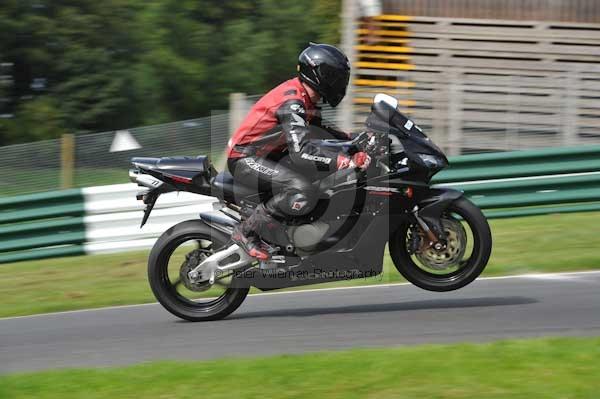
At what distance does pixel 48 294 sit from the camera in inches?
383

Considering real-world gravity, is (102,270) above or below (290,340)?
below

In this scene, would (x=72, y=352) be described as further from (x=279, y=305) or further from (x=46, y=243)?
(x=46, y=243)

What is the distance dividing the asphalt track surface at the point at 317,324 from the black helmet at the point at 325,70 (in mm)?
1654

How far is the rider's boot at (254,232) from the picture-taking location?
24.1 ft

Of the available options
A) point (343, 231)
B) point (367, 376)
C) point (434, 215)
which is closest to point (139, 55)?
point (343, 231)

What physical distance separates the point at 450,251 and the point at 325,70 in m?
1.54

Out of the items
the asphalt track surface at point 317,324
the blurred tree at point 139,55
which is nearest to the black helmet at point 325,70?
the asphalt track surface at point 317,324

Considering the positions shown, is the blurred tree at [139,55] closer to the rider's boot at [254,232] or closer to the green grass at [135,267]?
the green grass at [135,267]

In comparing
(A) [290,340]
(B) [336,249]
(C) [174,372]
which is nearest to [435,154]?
(B) [336,249]

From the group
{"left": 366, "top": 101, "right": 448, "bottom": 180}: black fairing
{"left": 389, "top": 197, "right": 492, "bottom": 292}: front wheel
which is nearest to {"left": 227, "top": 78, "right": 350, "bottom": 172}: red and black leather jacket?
{"left": 366, "top": 101, "right": 448, "bottom": 180}: black fairing

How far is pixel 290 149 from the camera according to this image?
7098 mm

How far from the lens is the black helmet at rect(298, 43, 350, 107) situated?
7062mm

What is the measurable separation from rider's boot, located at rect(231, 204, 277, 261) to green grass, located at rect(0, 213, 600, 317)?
165cm

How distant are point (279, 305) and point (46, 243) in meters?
4.76
